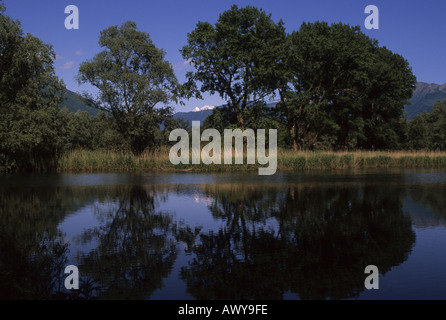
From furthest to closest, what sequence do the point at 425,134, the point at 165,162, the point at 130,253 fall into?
1. the point at 425,134
2. the point at 165,162
3. the point at 130,253

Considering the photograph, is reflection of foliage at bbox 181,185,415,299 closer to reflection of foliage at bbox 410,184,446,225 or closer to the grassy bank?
reflection of foliage at bbox 410,184,446,225

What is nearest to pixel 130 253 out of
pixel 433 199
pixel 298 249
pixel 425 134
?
pixel 298 249

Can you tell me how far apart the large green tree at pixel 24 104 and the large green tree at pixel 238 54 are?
1901cm

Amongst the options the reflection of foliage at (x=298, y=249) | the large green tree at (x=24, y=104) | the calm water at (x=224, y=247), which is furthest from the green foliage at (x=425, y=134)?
the reflection of foliage at (x=298, y=249)

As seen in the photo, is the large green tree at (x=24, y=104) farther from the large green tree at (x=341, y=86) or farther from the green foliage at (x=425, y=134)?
the green foliage at (x=425, y=134)

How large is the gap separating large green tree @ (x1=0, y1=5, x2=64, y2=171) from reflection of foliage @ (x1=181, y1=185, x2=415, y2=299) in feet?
64.4

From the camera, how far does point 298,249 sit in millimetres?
8562

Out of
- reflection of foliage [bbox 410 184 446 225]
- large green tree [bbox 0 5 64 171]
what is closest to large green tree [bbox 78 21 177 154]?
large green tree [bbox 0 5 64 171]

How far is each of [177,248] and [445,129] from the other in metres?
90.5

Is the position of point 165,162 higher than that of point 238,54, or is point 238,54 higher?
point 238,54

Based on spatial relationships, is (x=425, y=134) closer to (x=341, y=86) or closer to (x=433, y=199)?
(x=341, y=86)

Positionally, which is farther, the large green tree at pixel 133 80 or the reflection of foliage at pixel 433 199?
the large green tree at pixel 133 80

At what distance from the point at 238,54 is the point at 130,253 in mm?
41680

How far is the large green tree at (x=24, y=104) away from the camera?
29.1 m
